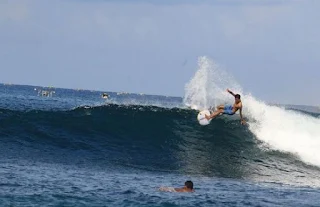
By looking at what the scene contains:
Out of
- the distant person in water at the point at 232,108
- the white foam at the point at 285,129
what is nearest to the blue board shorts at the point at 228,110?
the distant person in water at the point at 232,108

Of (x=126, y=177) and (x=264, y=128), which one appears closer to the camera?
(x=126, y=177)

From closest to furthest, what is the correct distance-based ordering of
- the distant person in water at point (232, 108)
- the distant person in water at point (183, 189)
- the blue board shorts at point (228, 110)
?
the distant person in water at point (183, 189) → the distant person in water at point (232, 108) → the blue board shorts at point (228, 110)

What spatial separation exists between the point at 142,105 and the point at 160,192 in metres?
16.8

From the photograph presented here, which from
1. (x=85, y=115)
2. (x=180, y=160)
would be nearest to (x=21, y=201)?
(x=180, y=160)

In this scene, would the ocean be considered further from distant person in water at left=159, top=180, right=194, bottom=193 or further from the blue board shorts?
the blue board shorts

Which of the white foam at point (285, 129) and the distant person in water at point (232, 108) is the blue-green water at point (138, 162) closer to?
the white foam at point (285, 129)

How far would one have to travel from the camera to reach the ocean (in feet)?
51.6

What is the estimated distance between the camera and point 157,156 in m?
24.1

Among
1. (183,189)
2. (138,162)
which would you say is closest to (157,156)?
(138,162)

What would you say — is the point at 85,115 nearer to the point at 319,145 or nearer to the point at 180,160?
the point at 180,160

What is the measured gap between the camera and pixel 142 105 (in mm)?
32719

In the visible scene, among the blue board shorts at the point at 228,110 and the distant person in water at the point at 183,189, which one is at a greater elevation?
the blue board shorts at the point at 228,110

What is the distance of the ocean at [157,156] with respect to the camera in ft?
51.6

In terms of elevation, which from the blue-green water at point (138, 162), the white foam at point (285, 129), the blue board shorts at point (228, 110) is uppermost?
the blue board shorts at point (228, 110)
